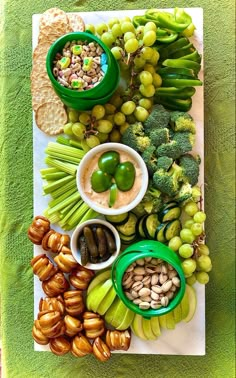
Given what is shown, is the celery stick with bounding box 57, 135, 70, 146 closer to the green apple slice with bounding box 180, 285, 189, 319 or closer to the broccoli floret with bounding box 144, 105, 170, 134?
the broccoli floret with bounding box 144, 105, 170, 134

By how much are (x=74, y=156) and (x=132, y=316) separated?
1.71 ft

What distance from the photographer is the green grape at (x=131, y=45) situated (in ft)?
4.57

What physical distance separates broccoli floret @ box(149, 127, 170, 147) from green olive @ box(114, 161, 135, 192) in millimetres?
102

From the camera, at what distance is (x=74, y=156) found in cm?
151

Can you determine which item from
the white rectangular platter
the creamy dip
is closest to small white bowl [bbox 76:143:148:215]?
the creamy dip

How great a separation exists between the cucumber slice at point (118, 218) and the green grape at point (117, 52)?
0.46 metres

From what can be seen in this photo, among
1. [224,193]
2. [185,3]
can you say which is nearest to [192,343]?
[224,193]

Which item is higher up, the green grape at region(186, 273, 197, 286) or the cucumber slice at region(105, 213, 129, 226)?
the cucumber slice at region(105, 213, 129, 226)

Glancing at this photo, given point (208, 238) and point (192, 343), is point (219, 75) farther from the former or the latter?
point (192, 343)

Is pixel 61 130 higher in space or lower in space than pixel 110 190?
higher

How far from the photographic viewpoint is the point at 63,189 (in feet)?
5.01

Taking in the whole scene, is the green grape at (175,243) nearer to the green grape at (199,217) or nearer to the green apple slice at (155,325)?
the green grape at (199,217)

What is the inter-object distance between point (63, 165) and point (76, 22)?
1.49 ft

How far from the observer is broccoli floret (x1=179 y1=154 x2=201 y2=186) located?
56.9 inches
